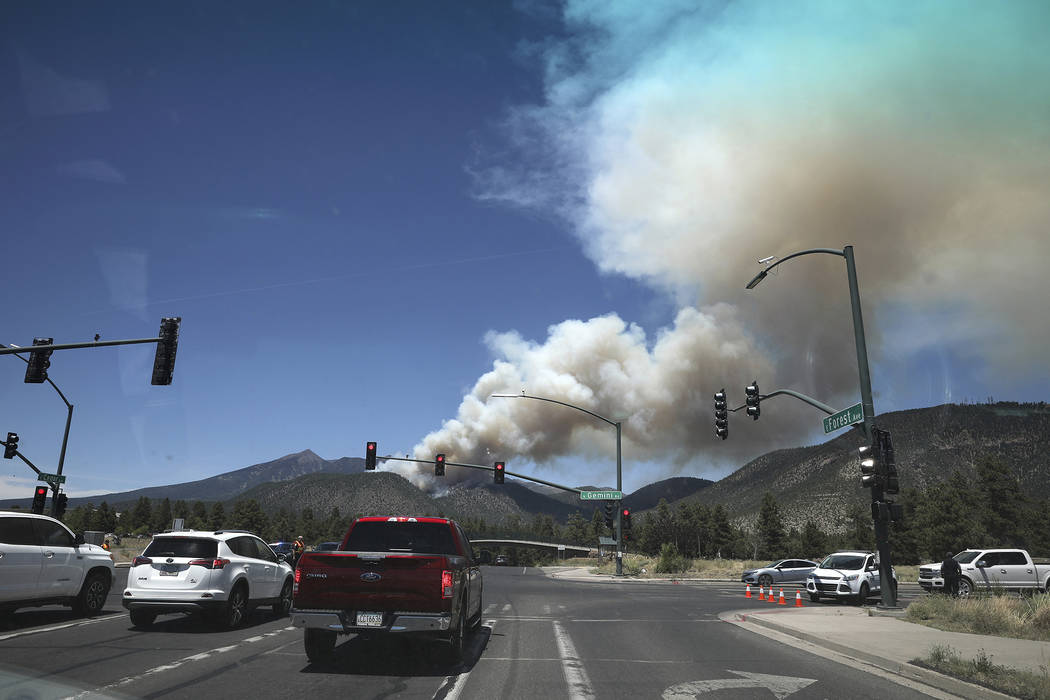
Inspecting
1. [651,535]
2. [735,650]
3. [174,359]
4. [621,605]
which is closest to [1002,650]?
[735,650]

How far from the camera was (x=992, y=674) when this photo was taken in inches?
316

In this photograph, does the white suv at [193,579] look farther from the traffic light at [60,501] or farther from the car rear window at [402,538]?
the traffic light at [60,501]

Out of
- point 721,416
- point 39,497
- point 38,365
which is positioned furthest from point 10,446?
point 721,416

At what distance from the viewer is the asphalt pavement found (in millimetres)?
8576

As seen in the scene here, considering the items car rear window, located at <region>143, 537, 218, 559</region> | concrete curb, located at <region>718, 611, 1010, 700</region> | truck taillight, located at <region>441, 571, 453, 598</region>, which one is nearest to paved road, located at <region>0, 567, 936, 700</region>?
concrete curb, located at <region>718, 611, 1010, 700</region>

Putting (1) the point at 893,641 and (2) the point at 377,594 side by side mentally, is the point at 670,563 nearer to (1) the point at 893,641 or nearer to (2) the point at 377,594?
(1) the point at 893,641

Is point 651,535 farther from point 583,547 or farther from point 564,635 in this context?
point 564,635

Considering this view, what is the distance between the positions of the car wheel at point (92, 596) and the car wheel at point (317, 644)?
6.56 m

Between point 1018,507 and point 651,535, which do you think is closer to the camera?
point 1018,507

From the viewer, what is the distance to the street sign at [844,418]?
1697cm

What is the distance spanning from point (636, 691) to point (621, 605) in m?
13.1

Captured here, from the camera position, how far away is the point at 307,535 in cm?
14412

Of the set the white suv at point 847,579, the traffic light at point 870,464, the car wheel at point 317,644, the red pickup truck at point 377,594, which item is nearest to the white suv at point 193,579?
the car wheel at point 317,644

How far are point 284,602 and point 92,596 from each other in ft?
11.7
